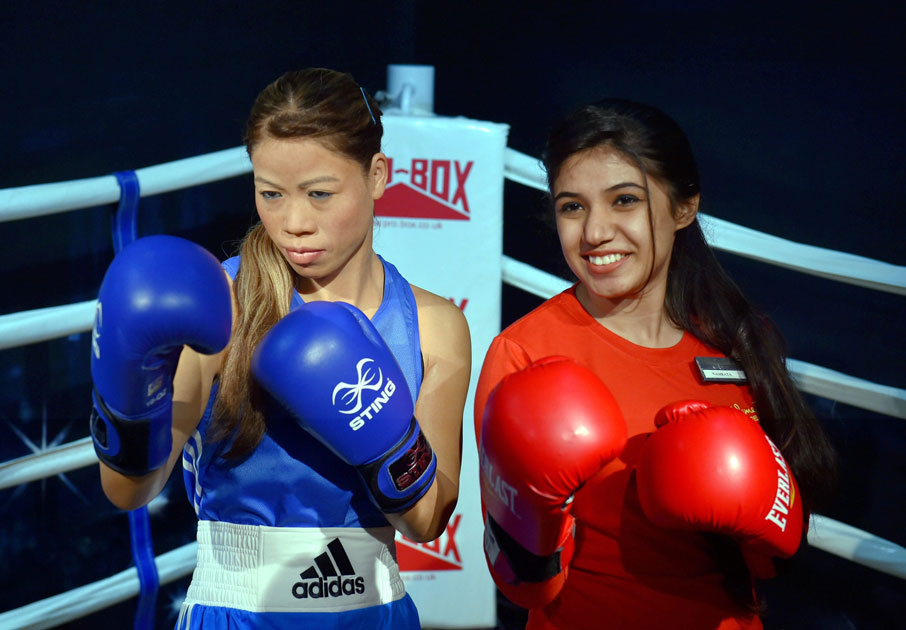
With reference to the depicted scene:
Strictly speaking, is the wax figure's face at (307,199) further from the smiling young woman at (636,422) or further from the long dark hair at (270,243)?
the smiling young woman at (636,422)

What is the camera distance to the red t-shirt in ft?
3.83

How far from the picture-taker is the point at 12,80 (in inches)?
70.6

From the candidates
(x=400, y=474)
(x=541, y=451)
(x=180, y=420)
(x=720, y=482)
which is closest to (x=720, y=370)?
(x=720, y=482)

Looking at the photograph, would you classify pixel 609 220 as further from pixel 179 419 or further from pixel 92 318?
pixel 92 318

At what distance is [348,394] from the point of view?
1.03 m

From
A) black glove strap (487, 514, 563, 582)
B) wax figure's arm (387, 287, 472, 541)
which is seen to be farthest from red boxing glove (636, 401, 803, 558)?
wax figure's arm (387, 287, 472, 541)

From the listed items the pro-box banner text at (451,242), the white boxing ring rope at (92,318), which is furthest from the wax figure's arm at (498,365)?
the pro-box banner text at (451,242)

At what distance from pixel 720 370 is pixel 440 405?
40cm

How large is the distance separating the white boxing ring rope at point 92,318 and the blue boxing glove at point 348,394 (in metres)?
0.80

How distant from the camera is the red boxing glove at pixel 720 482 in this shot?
3.43 feet

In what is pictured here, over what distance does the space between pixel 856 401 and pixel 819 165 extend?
56 centimetres

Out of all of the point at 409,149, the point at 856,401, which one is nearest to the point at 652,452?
the point at 856,401

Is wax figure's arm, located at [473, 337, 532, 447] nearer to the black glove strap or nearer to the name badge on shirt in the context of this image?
the black glove strap

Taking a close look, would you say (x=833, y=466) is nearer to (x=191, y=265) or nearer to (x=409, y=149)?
(x=191, y=265)
